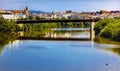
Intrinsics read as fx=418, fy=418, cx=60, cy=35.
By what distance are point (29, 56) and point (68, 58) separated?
140 cm

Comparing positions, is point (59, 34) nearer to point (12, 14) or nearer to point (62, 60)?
point (62, 60)

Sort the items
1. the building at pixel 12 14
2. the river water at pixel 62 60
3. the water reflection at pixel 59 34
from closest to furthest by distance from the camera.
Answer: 1. the river water at pixel 62 60
2. the water reflection at pixel 59 34
3. the building at pixel 12 14

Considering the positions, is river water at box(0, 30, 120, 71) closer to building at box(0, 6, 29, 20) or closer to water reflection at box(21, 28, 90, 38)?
water reflection at box(21, 28, 90, 38)

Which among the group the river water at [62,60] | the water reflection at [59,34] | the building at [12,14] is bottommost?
the water reflection at [59,34]

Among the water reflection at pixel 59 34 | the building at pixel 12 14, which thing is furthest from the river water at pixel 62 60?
the building at pixel 12 14

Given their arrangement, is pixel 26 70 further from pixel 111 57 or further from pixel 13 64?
pixel 111 57

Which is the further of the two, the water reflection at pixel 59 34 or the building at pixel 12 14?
the building at pixel 12 14

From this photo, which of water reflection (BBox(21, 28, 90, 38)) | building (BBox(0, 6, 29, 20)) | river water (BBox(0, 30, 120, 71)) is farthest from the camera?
building (BBox(0, 6, 29, 20))

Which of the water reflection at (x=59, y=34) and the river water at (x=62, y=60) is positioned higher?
the river water at (x=62, y=60)

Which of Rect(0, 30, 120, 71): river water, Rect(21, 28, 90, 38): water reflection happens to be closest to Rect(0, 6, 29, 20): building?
Rect(21, 28, 90, 38): water reflection

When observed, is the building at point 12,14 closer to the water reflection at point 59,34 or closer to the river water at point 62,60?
the water reflection at point 59,34

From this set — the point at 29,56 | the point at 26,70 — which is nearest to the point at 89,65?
the point at 26,70

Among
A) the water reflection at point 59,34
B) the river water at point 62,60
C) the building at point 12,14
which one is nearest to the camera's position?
the river water at point 62,60

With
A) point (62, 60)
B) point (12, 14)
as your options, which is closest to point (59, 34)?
point (62, 60)
